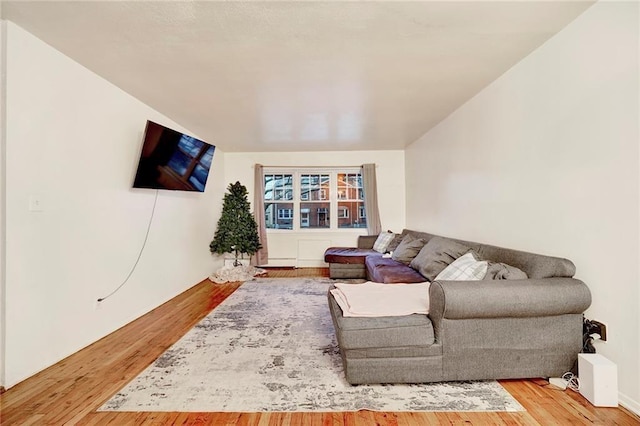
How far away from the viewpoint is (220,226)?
18.2 ft

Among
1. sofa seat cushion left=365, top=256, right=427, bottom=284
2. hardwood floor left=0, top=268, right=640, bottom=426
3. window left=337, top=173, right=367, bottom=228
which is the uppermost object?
window left=337, top=173, right=367, bottom=228

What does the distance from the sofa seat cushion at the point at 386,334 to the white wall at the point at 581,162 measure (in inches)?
42.0

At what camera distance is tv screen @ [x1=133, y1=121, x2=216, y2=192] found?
10.2 ft

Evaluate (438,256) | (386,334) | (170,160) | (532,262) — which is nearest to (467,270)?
(532,262)

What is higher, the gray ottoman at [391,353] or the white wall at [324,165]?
the white wall at [324,165]

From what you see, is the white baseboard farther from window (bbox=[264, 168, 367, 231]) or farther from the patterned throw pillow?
window (bbox=[264, 168, 367, 231])

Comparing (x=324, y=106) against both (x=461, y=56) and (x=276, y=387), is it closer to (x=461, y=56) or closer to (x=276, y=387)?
(x=461, y=56)

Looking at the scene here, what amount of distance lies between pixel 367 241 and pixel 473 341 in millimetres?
3865

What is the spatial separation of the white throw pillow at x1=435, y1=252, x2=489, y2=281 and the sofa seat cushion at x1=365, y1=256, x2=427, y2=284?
0.68 metres

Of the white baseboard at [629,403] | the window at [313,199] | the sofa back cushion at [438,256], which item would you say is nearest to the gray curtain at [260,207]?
the window at [313,199]

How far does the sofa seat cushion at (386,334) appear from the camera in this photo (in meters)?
1.90

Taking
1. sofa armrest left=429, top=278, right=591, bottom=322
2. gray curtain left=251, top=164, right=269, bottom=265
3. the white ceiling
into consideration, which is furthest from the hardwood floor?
gray curtain left=251, top=164, right=269, bottom=265

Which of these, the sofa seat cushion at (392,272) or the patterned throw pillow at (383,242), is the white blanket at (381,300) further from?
the patterned throw pillow at (383,242)

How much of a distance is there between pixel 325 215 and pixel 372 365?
4.55 m
